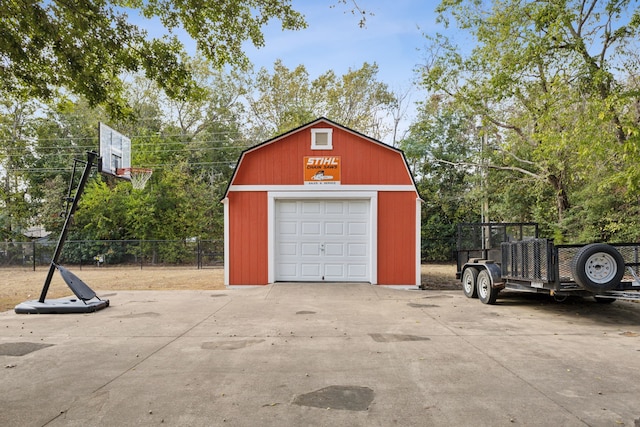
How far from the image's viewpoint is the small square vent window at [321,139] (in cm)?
1291

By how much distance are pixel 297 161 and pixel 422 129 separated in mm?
20155

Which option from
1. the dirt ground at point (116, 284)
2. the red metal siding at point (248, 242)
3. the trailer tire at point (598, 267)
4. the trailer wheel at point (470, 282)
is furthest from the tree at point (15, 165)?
the trailer tire at point (598, 267)

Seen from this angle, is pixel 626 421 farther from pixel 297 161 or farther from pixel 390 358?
pixel 297 161

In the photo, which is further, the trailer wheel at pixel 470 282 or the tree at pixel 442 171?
the tree at pixel 442 171

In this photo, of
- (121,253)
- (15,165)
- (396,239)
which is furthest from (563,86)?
(15,165)

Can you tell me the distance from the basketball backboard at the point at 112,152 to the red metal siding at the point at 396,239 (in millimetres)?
6767

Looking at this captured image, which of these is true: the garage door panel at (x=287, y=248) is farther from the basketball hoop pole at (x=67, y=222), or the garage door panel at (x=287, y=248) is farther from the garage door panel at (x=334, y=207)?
the basketball hoop pole at (x=67, y=222)

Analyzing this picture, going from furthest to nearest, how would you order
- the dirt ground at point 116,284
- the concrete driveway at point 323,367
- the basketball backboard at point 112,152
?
the dirt ground at point 116,284, the basketball backboard at point 112,152, the concrete driveway at point 323,367

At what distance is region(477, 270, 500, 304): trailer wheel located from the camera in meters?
A: 9.31

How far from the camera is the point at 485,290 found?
962 cm

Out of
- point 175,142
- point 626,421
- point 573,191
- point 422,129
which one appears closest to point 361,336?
point 626,421

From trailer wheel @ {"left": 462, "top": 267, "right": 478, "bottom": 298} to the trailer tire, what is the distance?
348 cm

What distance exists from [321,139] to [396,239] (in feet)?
11.9

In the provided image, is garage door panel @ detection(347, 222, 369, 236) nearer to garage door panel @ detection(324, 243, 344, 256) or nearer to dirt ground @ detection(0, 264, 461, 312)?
garage door panel @ detection(324, 243, 344, 256)
